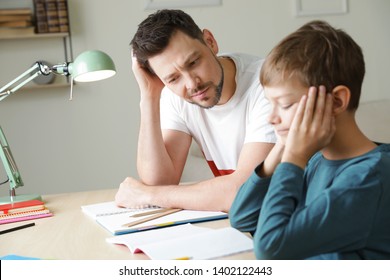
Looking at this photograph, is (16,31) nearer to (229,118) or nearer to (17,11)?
(17,11)

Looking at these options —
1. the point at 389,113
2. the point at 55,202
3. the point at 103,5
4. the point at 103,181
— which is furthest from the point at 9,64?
the point at 389,113

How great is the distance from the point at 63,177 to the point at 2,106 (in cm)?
53

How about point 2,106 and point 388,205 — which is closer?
point 388,205

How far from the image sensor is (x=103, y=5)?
11.8 ft

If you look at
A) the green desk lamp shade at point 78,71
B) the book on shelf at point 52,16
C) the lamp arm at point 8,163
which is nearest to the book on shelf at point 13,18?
the book on shelf at point 52,16

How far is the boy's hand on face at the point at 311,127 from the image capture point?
3.56 ft

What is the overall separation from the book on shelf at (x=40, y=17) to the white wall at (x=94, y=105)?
0.12 metres

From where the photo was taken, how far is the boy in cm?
102

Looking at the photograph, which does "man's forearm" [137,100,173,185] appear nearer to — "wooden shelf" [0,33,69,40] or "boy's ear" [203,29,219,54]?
"boy's ear" [203,29,219,54]

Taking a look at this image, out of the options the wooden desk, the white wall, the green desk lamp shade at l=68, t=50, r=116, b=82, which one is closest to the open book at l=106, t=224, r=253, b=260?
the wooden desk

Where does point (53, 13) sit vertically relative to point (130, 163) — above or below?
above

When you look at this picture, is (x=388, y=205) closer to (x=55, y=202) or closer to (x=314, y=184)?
(x=314, y=184)

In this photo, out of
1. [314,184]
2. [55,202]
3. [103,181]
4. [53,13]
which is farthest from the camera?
[103,181]

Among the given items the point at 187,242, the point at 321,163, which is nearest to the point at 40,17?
the point at 187,242
